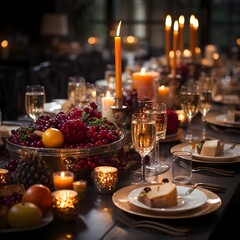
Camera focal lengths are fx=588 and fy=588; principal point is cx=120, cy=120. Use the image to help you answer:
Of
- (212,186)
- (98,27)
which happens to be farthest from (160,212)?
(98,27)

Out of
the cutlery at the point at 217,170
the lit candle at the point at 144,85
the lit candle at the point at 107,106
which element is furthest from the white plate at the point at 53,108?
the cutlery at the point at 217,170

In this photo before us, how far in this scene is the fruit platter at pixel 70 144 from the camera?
191 cm

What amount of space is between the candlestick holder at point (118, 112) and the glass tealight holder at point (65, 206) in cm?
67

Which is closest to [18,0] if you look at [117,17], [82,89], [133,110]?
[117,17]

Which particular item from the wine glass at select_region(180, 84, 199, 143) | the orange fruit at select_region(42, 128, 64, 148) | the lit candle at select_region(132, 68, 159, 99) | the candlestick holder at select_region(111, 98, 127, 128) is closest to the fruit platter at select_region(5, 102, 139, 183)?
the orange fruit at select_region(42, 128, 64, 148)

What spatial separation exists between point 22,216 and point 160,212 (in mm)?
372

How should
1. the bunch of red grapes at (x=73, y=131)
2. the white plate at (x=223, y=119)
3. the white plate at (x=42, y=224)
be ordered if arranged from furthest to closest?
1. the white plate at (x=223, y=119)
2. the bunch of red grapes at (x=73, y=131)
3. the white plate at (x=42, y=224)

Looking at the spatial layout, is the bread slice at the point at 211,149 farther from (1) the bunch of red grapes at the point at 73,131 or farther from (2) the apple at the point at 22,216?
(2) the apple at the point at 22,216

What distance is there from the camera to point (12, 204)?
4.99ft

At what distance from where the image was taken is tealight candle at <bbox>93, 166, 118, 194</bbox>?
1812mm

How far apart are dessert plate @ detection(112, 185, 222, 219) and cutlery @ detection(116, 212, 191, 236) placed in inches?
0.9

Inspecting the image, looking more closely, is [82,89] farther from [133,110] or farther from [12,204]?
[12,204]

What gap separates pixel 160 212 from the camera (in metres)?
1.58

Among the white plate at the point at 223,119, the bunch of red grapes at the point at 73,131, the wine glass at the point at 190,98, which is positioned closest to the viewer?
the bunch of red grapes at the point at 73,131
